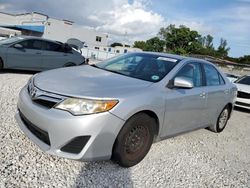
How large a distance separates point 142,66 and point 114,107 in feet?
4.64

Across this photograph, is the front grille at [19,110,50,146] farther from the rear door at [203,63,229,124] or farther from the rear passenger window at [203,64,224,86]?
the rear passenger window at [203,64,224,86]

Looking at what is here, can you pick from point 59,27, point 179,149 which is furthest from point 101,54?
point 179,149

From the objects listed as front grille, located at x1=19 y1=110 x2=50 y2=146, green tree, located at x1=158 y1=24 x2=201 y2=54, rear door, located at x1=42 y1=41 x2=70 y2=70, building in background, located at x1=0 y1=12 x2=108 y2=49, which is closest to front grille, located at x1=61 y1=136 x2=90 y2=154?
front grille, located at x1=19 y1=110 x2=50 y2=146

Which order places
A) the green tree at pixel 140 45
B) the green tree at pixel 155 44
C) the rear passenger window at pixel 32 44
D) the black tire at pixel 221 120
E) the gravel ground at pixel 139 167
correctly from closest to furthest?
the gravel ground at pixel 139 167, the black tire at pixel 221 120, the rear passenger window at pixel 32 44, the green tree at pixel 155 44, the green tree at pixel 140 45

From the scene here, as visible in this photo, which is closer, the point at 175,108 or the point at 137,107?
the point at 137,107

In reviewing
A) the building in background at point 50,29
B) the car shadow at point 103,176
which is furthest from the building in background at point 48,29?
the car shadow at point 103,176

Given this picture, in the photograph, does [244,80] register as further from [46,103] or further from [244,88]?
[46,103]

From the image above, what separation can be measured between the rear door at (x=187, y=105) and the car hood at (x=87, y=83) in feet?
1.65

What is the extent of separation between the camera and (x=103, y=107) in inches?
114

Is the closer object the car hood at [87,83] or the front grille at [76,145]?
the front grille at [76,145]

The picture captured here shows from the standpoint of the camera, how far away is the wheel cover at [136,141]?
3279 mm

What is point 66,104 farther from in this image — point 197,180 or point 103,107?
point 197,180

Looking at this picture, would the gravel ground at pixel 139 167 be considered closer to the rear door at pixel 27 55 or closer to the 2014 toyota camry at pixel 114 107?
the 2014 toyota camry at pixel 114 107

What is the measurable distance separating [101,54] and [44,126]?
31.6 meters
